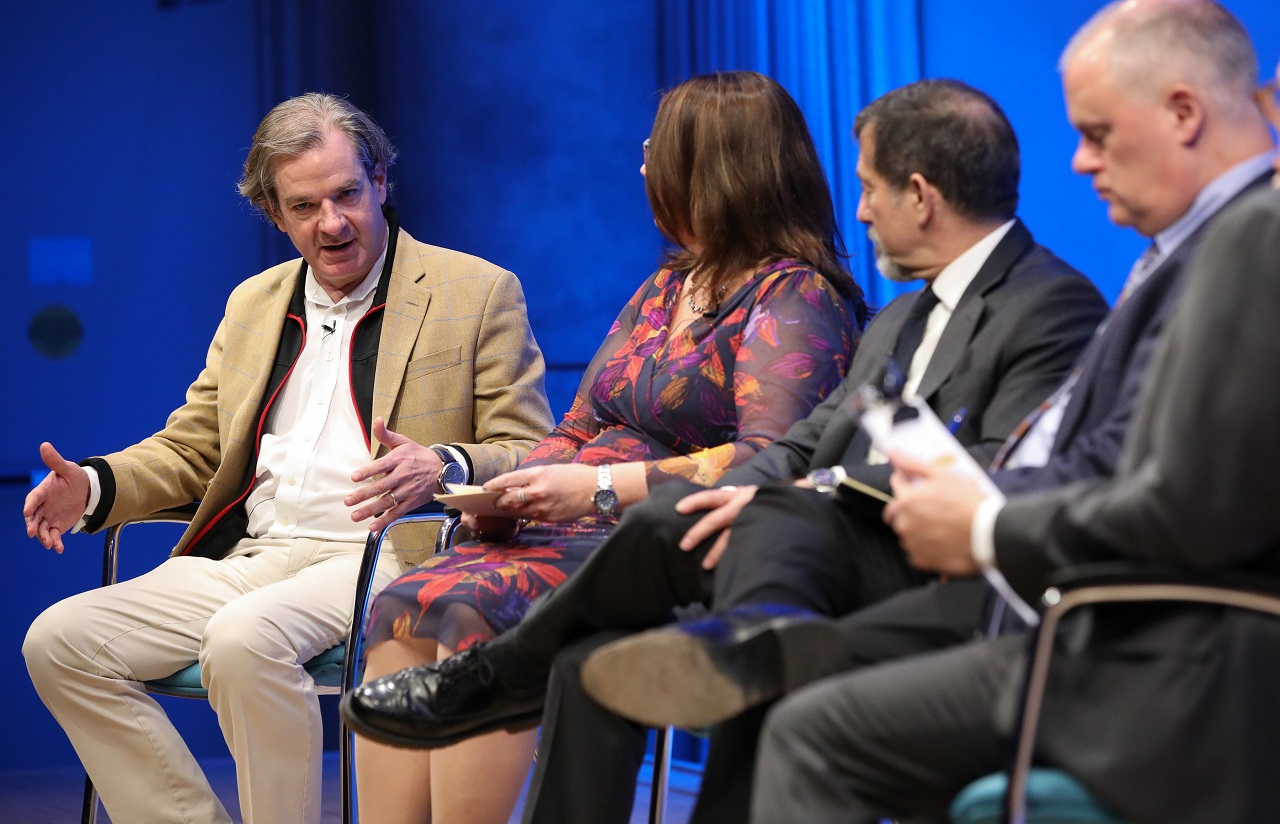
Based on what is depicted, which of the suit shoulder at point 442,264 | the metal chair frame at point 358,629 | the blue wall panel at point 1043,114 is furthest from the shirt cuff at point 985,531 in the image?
the suit shoulder at point 442,264

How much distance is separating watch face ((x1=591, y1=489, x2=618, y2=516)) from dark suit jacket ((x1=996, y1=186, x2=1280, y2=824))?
3.73 ft

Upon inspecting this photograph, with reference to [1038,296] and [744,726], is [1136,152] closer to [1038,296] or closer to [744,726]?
[1038,296]

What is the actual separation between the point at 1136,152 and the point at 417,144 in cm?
345

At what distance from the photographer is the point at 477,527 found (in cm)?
265

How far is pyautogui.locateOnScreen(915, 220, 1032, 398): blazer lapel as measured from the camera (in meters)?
2.09

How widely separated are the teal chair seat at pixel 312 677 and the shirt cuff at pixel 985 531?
5.36 ft

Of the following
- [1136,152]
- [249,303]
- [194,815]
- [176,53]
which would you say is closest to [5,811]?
[194,815]

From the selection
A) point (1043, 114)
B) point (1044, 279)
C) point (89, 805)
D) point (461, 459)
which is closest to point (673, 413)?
point (461, 459)

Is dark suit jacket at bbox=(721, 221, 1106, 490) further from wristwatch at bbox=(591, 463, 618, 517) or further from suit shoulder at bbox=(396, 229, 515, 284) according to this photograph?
suit shoulder at bbox=(396, 229, 515, 284)

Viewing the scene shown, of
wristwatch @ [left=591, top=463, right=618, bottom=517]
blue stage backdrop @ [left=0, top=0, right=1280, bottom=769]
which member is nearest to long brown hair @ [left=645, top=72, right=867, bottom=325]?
wristwatch @ [left=591, top=463, right=618, bottom=517]

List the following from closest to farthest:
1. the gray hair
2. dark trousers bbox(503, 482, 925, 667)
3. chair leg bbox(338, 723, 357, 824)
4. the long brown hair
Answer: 1. dark trousers bbox(503, 482, 925, 667)
2. the long brown hair
3. chair leg bbox(338, 723, 357, 824)
4. the gray hair

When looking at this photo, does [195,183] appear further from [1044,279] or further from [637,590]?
[1044,279]

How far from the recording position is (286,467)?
10.4 ft

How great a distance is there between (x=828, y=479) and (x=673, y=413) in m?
0.63
